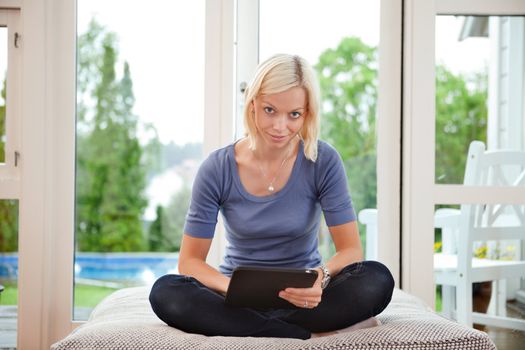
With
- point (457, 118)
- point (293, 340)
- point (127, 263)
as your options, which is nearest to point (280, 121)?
point (293, 340)

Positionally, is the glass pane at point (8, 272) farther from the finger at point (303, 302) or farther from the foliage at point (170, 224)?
the finger at point (303, 302)

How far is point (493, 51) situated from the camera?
309cm

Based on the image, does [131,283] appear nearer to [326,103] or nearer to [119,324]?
[119,324]

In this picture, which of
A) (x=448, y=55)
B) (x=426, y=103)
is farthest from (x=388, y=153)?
(x=448, y=55)

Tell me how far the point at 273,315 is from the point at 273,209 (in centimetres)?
37

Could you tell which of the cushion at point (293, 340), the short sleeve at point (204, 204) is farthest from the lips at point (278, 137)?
the cushion at point (293, 340)

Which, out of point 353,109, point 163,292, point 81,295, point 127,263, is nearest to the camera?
point 163,292

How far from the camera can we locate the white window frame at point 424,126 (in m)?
3.02

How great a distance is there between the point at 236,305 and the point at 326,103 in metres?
3.13

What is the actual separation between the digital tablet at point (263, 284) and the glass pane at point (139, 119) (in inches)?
56.2

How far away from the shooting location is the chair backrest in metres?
3.05

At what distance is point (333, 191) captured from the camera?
88.0 inches

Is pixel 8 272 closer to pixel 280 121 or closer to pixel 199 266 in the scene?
pixel 199 266

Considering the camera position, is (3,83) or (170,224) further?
(170,224)
